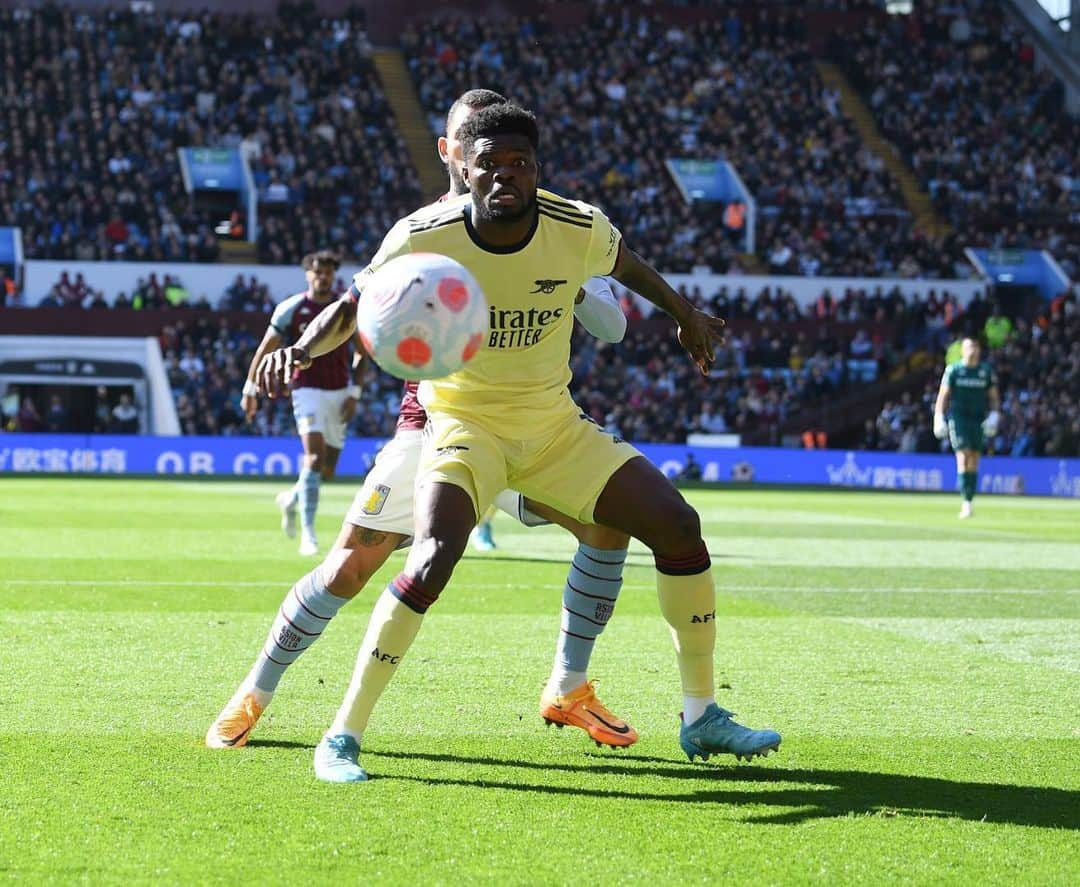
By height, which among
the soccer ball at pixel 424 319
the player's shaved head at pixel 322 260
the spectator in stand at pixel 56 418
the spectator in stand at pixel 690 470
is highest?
the soccer ball at pixel 424 319

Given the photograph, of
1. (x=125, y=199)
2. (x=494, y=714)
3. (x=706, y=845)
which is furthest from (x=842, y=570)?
(x=125, y=199)

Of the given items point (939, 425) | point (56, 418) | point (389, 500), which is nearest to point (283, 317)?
point (389, 500)

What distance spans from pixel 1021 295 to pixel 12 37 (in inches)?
1115

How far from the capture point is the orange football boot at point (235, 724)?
565 cm

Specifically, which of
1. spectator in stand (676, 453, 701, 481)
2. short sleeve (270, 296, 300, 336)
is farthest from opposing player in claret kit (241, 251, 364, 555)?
spectator in stand (676, 453, 701, 481)

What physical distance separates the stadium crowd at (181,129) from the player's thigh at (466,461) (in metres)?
33.8

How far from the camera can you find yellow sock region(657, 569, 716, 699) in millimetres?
5711

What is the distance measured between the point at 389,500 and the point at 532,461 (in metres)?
0.54

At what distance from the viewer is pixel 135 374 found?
36.3 meters

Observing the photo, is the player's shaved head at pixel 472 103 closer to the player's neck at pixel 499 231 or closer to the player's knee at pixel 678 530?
the player's neck at pixel 499 231

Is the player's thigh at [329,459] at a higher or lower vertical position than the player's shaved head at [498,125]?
lower

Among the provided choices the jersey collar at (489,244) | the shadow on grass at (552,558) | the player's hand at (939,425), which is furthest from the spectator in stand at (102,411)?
the jersey collar at (489,244)

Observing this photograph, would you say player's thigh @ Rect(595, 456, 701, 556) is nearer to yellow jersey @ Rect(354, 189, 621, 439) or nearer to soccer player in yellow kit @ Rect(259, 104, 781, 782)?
soccer player in yellow kit @ Rect(259, 104, 781, 782)

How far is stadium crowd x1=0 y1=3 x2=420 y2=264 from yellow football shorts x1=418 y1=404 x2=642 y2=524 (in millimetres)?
33717
